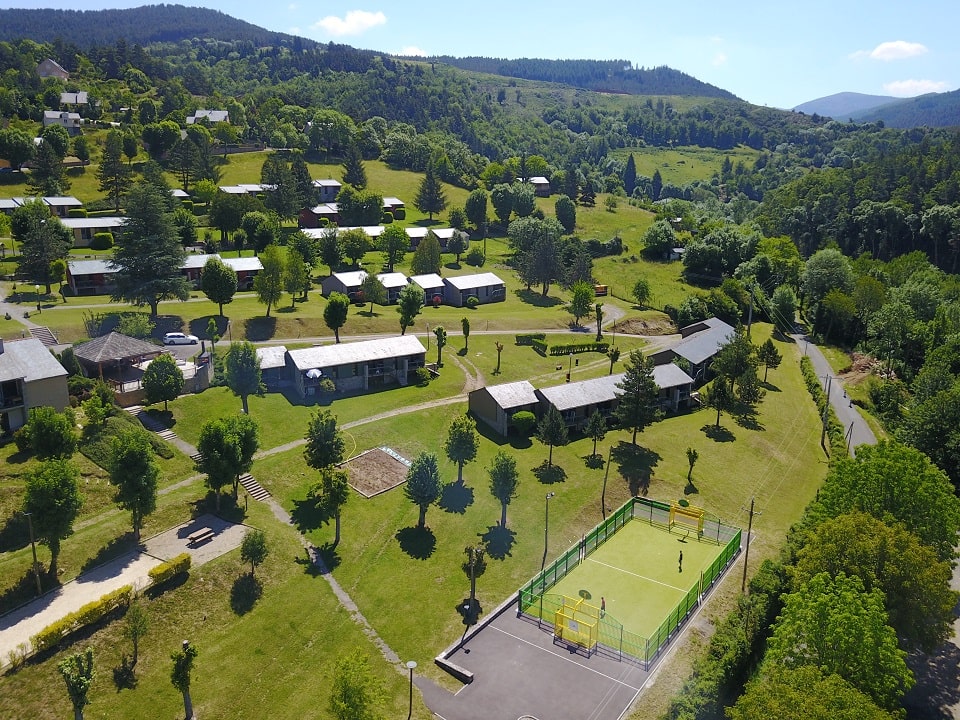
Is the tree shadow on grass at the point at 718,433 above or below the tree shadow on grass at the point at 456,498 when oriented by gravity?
below

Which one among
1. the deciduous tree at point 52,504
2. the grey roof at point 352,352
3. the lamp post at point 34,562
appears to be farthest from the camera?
the grey roof at point 352,352

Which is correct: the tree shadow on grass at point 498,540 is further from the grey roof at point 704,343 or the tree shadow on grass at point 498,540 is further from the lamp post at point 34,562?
the grey roof at point 704,343

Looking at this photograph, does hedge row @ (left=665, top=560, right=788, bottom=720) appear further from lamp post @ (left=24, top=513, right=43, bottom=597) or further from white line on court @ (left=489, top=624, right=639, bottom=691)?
lamp post @ (left=24, top=513, right=43, bottom=597)

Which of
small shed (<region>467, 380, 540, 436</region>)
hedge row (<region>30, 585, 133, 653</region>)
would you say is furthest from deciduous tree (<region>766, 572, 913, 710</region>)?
hedge row (<region>30, 585, 133, 653</region>)

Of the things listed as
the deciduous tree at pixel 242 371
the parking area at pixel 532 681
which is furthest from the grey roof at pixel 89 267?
the parking area at pixel 532 681

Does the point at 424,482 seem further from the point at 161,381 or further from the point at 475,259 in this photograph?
the point at 475,259

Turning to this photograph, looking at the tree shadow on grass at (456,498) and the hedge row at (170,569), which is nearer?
the hedge row at (170,569)

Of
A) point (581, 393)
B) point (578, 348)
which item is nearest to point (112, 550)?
point (581, 393)
